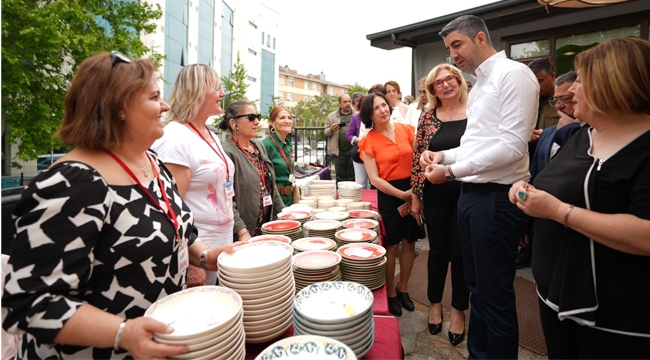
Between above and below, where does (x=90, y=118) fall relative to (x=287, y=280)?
above

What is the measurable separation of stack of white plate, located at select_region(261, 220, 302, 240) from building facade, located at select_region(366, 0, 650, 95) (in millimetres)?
4838

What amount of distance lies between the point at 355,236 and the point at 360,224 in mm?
247

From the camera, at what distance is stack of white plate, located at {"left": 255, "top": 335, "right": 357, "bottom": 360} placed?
1.04m

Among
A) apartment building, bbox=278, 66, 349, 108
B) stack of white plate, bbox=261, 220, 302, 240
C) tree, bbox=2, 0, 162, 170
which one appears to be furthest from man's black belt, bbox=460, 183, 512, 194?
apartment building, bbox=278, 66, 349, 108

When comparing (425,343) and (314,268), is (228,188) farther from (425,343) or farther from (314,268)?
(425,343)

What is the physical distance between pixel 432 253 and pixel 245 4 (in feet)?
143

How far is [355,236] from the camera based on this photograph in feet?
7.02

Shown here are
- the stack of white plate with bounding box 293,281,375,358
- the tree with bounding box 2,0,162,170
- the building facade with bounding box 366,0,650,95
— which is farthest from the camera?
the tree with bounding box 2,0,162,170

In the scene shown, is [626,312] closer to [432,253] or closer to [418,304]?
[432,253]

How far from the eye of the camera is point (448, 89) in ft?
9.37

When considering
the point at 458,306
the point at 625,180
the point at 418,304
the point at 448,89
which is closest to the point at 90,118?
the point at 625,180

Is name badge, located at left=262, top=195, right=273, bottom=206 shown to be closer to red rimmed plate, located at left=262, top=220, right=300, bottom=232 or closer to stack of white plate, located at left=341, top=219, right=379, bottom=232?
red rimmed plate, located at left=262, top=220, right=300, bottom=232

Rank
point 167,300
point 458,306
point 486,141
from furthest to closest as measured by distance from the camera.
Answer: point 458,306 < point 486,141 < point 167,300

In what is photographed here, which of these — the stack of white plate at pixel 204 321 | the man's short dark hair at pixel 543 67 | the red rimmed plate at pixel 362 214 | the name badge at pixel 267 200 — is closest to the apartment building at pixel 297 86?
the man's short dark hair at pixel 543 67
